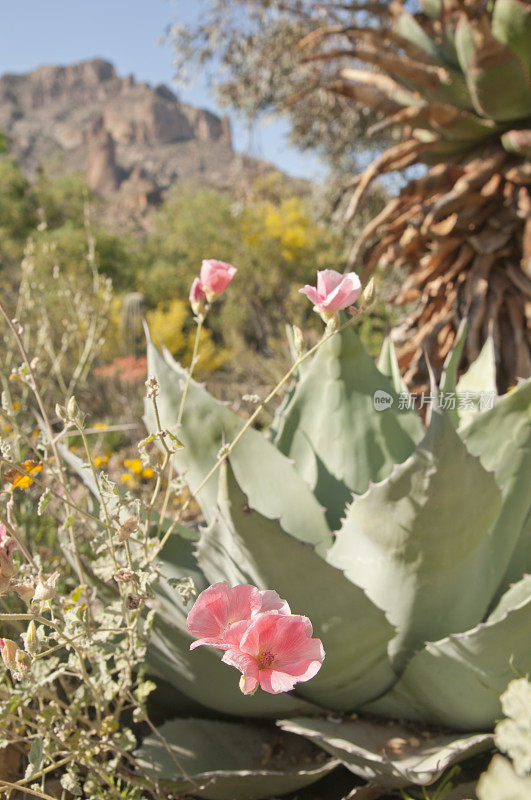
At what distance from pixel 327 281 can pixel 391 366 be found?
80cm

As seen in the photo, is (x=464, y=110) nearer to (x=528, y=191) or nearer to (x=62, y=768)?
(x=528, y=191)

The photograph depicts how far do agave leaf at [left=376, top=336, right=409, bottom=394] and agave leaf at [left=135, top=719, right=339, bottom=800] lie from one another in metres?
0.78

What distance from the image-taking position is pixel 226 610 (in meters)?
0.58

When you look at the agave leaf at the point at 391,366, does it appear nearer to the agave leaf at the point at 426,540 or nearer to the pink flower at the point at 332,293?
the agave leaf at the point at 426,540

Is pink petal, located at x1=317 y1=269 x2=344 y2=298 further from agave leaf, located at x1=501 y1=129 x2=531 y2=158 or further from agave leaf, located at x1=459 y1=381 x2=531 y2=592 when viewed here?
agave leaf, located at x1=501 y1=129 x2=531 y2=158

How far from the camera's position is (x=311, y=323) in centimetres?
924

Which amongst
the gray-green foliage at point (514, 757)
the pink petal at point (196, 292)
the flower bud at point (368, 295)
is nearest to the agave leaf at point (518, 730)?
the gray-green foliage at point (514, 757)

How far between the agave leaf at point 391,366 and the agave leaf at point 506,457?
0.97ft

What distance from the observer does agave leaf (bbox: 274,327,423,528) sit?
1.27 metres

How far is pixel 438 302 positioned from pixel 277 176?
549 inches

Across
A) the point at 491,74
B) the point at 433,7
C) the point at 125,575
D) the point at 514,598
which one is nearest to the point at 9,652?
the point at 125,575

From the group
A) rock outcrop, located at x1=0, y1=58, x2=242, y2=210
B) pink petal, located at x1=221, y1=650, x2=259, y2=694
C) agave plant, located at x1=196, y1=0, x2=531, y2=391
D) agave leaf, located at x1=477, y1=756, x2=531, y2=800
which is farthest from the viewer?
rock outcrop, located at x1=0, y1=58, x2=242, y2=210

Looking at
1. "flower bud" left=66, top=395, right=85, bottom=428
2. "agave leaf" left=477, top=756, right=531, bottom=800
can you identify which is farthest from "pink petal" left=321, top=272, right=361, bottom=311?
"agave leaf" left=477, top=756, right=531, bottom=800

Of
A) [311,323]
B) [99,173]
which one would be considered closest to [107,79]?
[99,173]
